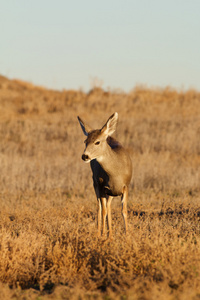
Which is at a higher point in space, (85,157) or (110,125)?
(110,125)

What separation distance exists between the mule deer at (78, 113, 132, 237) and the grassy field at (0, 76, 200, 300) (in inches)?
25.2

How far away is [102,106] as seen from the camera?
28.2 metres

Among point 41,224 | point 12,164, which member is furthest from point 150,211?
Answer: point 12,164

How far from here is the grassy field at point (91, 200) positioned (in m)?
5.45

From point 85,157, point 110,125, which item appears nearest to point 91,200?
point 110,125

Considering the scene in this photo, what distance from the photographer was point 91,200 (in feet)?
41.4

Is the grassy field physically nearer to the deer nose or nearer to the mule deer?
the mule deer

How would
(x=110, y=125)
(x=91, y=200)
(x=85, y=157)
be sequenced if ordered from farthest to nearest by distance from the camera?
1. (x=91, y=200)
2. (x=110, y=125)
3. (x=85, y=157)

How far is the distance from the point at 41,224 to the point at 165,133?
1507 cm

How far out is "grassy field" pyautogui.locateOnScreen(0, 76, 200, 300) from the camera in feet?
17.9

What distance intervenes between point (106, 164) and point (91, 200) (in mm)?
5289

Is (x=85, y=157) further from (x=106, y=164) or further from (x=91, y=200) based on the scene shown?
(x=91, y=200)

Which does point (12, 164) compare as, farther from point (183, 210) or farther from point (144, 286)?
point (144, 286)

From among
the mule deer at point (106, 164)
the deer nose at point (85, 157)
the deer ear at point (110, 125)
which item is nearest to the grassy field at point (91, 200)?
the mule deer at point (106, 164)
